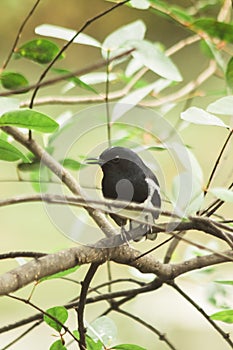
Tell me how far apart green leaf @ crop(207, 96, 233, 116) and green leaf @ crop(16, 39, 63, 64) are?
249mm

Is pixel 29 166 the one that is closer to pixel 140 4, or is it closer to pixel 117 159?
pixel 117 159

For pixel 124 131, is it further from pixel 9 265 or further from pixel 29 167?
pixel 9 265

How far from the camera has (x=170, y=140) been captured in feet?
2.86

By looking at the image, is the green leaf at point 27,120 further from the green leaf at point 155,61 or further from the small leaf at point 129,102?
the small leaf at point 129,102

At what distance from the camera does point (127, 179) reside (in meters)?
0.78

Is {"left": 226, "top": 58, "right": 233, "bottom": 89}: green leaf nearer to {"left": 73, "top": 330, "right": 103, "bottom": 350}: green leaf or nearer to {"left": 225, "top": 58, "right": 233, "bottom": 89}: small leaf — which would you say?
{"left": 225, "top": 58, "right": 233, "bottom": 89}: small leaf

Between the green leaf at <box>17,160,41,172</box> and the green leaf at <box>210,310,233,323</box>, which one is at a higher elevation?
the green leaf at <box>17,160,41,172</box>

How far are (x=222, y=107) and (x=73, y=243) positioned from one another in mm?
1287

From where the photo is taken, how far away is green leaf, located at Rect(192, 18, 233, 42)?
704 mm

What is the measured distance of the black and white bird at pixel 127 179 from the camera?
2.48 feet

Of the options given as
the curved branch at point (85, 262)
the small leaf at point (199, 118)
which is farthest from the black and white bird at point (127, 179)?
the small leaf at point (199, 118)

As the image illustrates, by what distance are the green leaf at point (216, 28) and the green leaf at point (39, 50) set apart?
0.47 feet

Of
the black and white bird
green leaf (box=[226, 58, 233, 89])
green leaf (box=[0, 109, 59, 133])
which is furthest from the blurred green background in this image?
green leaf (box=[0, 109, 59, 133])

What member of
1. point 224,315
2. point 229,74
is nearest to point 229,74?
point 229,74
